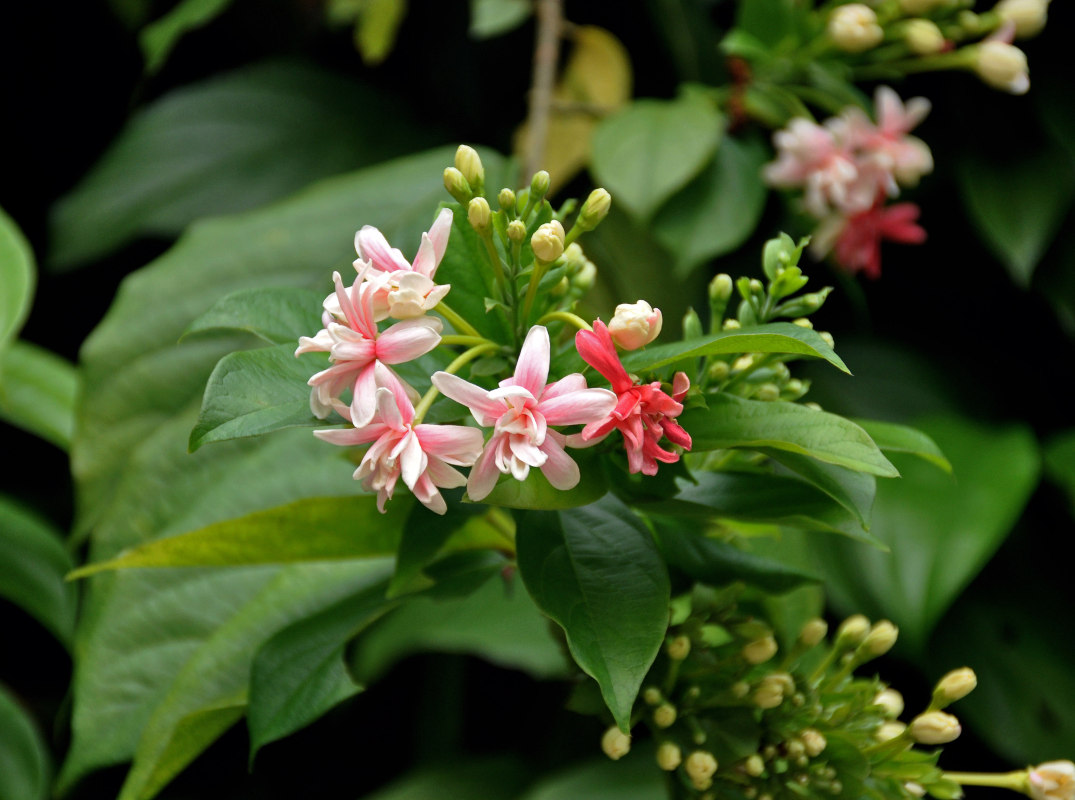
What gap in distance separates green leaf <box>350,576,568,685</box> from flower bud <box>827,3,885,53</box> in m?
0.51

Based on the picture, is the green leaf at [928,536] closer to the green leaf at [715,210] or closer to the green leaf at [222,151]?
the green leaf at [715,210]

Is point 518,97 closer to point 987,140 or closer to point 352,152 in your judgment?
point 352,152

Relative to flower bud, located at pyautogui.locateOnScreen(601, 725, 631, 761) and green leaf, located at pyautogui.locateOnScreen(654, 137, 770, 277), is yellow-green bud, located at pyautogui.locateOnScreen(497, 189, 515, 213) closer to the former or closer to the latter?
flower bud, located at pyautogui.locateOnScreen(601, 725, 631, 761)

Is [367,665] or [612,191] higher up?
[612,191]

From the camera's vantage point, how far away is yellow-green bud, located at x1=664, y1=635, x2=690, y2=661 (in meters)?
0.37

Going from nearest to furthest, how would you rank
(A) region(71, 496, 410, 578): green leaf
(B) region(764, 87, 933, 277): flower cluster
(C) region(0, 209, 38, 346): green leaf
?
1. (A) region(71, 496, 410, 578): green leaf
2. (C) region(0, 209, 38, 346): green leaf
3. (B) region(764, 87, 933, 277): flower cluster

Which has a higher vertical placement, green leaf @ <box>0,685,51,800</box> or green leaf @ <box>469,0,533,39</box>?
green leaf @ <box>469,0,533,39</box>

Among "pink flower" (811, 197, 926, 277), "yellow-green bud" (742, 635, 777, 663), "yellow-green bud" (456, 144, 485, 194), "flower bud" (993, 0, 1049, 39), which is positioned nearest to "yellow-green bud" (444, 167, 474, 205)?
"yellow-green bud" (456, 144, 485, 194)

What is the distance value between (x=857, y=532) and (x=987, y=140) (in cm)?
63

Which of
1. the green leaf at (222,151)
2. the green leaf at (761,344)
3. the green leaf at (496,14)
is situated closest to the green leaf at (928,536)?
the green leaf at (761,344)

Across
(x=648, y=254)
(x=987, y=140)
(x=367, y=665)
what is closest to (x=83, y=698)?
(x=367, y=665)

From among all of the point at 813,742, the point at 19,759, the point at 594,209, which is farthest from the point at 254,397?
the point at 19,759

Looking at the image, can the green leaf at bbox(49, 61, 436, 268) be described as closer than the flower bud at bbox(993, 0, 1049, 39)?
No

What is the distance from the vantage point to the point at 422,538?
1.23 ft
